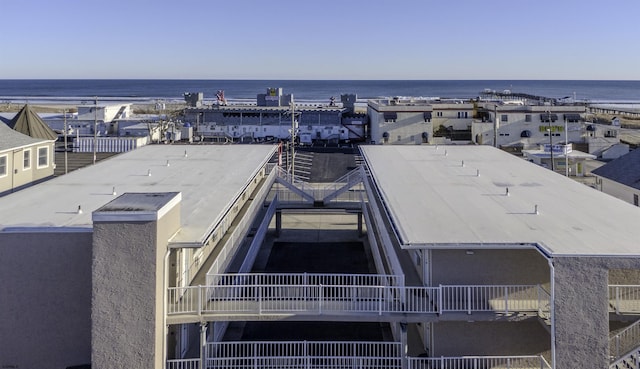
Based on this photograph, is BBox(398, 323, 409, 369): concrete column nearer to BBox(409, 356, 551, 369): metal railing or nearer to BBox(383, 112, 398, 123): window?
BBox(409, 356, 551, 369): metal railing

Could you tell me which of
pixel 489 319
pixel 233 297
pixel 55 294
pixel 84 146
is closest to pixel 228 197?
pixel 233 297

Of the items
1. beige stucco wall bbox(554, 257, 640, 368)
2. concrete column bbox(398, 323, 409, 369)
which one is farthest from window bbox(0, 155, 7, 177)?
beige stucco wall bbox(554, 257, 640, 368)

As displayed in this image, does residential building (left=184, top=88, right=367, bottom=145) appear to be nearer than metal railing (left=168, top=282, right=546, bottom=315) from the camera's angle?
No

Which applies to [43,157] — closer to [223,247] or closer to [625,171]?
[223,247]

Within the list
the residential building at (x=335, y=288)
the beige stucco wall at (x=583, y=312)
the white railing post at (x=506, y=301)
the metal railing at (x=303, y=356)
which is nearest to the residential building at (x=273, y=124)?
the residential building at (x=335, y=288)

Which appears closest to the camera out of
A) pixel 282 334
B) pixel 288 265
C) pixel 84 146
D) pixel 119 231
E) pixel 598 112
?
pixel 119 231

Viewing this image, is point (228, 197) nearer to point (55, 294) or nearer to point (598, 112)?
point (55, 294)
